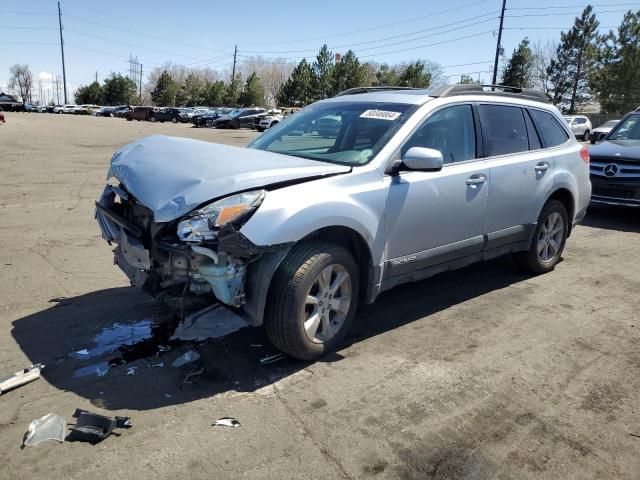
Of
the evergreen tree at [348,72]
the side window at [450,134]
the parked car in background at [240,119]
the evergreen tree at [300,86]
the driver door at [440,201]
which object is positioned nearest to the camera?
the driver door at [440,201]

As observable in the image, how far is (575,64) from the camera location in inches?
2319

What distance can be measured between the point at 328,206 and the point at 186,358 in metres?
1.45

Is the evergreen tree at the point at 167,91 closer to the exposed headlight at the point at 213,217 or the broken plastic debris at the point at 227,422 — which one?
the exposed headlight at the point at 213,217

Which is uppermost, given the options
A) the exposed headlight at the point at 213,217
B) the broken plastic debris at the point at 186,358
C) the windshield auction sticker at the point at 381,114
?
the windshield auction sticker at the point at 381,114

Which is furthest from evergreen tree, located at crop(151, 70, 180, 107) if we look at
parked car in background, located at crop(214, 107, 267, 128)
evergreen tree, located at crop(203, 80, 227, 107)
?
parked car in background, located at crop(214, 107, 267, 128)

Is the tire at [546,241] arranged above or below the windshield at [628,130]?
below

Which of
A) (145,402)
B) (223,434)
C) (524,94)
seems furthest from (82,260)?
(524,94)

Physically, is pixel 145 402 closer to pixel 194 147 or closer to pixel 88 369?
pixel 88 369

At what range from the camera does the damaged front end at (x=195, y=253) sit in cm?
320

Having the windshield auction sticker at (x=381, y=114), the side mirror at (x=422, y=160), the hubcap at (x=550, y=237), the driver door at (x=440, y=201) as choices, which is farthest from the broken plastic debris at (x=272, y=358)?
the hubcap at (x=550, y=237)

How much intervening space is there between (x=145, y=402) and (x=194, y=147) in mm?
1959

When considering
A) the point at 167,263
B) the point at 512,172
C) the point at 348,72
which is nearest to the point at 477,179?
the point at 512,172

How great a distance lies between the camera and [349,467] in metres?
2.69

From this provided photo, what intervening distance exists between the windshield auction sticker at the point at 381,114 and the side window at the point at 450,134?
0.23 metres
